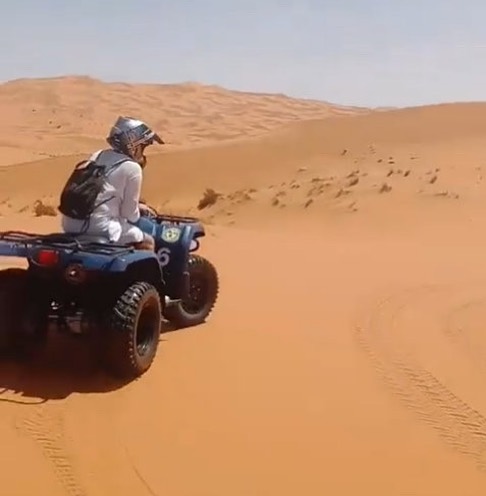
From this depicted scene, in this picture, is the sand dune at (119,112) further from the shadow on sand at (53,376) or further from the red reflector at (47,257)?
the red reflector at (47,257)

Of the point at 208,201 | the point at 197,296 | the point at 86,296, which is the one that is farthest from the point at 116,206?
the point at 208,201

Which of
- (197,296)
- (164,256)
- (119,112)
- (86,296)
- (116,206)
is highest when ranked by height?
(119,112)

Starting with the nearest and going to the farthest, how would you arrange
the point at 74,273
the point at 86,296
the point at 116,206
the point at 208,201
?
the point at 74,273 < the point at 86,296 < the point at 116,206 < the point at 208,201

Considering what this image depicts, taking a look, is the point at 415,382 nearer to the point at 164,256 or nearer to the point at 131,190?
the point at 164,256

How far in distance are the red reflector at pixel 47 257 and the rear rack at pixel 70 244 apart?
0.24ft

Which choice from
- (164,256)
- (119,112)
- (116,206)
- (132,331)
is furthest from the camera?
(119,112)

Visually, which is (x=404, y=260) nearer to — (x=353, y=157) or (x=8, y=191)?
(x=353, y=157)

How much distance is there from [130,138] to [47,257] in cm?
108

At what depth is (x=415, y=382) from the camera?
21.0ft

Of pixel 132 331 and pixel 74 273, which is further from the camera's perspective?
pixel 132 331

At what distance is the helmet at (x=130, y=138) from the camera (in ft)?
21.0

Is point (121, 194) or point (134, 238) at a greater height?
point (121, 194)

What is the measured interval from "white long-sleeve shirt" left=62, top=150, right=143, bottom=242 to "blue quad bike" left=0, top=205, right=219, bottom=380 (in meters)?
0.08

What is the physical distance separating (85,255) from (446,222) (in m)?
12.9
